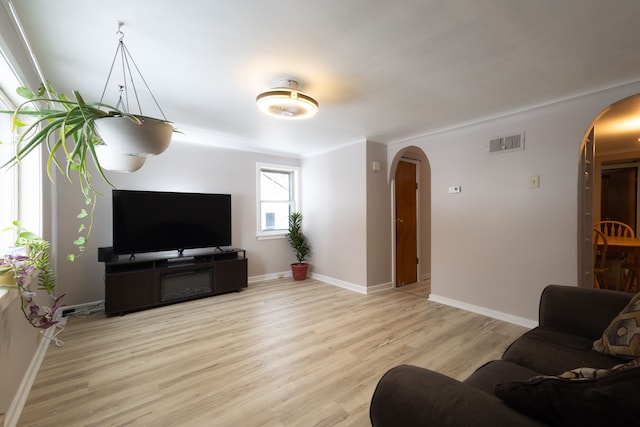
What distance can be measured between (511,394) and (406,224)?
3.94 m

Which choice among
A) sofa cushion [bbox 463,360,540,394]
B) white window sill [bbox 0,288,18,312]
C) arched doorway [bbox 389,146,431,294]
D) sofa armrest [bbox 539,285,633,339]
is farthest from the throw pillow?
arched doorway [bbox 389,146,431,294]

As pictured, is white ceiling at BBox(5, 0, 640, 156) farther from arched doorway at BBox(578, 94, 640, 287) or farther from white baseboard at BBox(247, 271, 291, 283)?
white baseboard at BBox(247, 271, 291, 283)

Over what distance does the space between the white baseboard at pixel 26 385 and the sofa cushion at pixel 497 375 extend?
8.05 ft

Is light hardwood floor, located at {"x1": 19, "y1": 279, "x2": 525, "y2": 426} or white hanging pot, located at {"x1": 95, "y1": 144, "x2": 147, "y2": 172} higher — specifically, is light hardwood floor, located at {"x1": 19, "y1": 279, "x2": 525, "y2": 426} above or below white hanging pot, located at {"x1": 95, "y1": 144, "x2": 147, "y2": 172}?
below

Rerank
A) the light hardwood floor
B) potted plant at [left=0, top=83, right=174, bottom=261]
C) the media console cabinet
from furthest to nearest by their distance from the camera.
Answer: the media console cabinet → the light hardwood floor → potted plant at [left=0, top=83, right=174, bottom=261]

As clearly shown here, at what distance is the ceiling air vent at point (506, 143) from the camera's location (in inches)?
117

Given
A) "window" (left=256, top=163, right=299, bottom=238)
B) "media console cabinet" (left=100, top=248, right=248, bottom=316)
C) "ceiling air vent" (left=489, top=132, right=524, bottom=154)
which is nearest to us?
"ceiling air vent" (left=489, top=132, right=524, bottom=154)

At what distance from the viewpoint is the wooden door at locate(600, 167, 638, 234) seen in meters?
5.37

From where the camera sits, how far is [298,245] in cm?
502

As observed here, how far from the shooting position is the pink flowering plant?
146 centimetres

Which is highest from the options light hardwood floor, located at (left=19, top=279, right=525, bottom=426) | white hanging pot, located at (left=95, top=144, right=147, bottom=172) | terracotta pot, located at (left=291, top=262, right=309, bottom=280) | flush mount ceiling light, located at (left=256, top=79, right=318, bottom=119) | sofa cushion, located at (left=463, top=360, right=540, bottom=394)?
flush mount ceiling light, located at (left=256, top=79, right=318, bottom=119)

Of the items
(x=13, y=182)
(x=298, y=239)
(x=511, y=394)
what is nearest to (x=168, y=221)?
(x=13, y=182)

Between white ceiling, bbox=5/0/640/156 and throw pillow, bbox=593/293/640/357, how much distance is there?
62.3 inches

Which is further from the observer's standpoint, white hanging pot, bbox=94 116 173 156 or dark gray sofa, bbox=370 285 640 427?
white hanging pot, bbox=94 116 173 156
